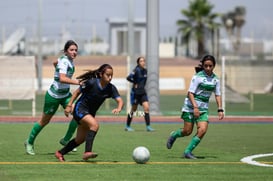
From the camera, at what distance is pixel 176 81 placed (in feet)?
196

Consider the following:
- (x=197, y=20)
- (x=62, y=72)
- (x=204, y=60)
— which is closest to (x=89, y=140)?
(x=62, y=72)

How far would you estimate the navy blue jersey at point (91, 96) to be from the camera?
49.9ft

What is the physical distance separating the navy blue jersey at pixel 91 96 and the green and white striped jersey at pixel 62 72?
1.56 meters

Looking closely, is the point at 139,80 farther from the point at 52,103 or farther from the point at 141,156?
the point at 141,156

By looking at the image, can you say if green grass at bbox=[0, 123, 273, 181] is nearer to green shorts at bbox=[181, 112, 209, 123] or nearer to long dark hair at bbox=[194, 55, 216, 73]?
green shorts at bbox=[181, 112, 209, 123]

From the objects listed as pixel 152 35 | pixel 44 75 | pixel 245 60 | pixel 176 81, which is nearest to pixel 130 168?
pixel 152 35

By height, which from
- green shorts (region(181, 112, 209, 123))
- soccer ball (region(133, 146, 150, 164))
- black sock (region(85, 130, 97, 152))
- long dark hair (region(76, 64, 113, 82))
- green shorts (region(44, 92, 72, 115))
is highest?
long dark hair (region(76, 64, 113, 82))

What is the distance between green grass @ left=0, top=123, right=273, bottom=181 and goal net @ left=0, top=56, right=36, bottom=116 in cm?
844

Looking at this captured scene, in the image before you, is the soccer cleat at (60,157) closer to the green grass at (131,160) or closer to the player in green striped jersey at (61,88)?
the green grass at (131,160)

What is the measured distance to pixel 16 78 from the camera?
34.2 metres

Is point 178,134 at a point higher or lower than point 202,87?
lower

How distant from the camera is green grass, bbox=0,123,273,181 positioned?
13.4 meters

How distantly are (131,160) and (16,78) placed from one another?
62.0 ft

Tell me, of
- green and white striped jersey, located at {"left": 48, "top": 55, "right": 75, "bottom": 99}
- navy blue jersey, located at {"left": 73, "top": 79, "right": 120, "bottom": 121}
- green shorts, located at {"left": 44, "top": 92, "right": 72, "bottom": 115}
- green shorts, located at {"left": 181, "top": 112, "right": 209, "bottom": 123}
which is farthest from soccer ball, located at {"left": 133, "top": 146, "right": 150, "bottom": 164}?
green shorts, located at {"left": 44, "top": 92, "right": 72, "bottom": 115}
